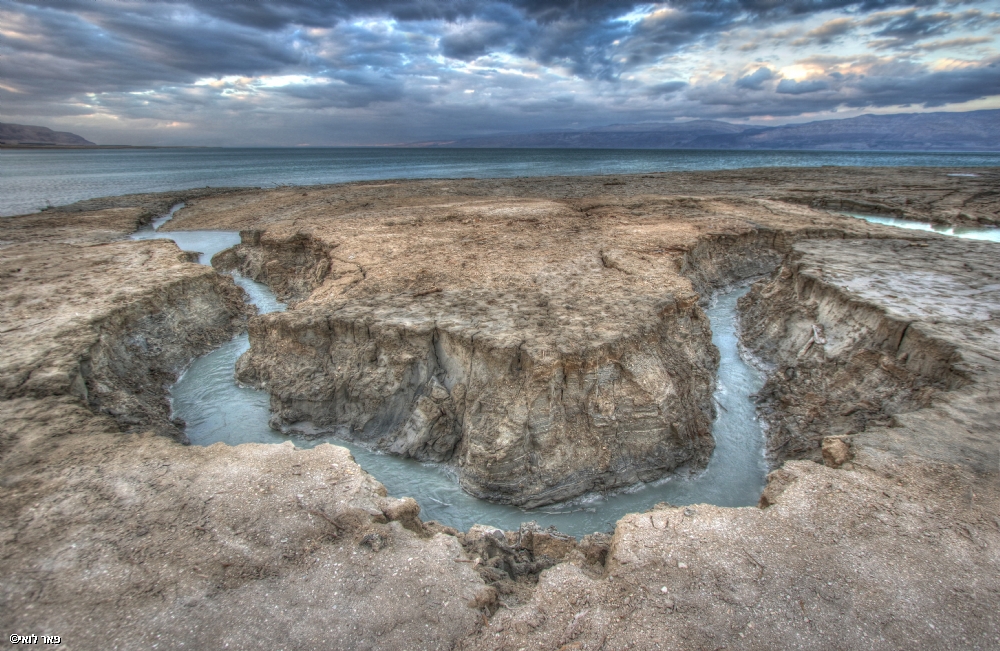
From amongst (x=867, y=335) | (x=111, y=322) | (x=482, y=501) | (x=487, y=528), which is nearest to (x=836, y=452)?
(x=867, y=335)

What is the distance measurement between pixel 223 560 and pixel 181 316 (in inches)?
418

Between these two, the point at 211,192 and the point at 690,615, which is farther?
the point at 211,192

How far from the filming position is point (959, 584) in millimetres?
4223

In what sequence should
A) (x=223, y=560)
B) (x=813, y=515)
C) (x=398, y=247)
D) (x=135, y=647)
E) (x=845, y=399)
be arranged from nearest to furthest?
(x=135, y=647) → (x=223, y=560) → (x=813, y=515) → (x=845, y=399) → (x=398, y=247)

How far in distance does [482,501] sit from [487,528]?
1.88m

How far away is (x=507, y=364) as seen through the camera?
8.09 metres

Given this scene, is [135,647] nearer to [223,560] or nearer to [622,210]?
[223,560]

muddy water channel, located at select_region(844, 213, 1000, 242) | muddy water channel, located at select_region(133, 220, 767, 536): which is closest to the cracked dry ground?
muddy water channel, located at select_region(133, 220, 767, 536)

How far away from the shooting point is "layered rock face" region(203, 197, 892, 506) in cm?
782

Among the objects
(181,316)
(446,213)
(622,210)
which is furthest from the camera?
(622,210)

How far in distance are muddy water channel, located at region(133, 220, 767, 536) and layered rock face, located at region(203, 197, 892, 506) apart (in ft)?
0.85

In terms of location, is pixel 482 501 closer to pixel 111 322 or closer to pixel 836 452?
pixel 836 452

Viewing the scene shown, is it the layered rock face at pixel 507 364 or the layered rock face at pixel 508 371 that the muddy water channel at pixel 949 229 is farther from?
the layered rock face at pixel 508 371

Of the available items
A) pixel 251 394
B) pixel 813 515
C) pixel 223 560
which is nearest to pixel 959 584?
pixel 813 515
